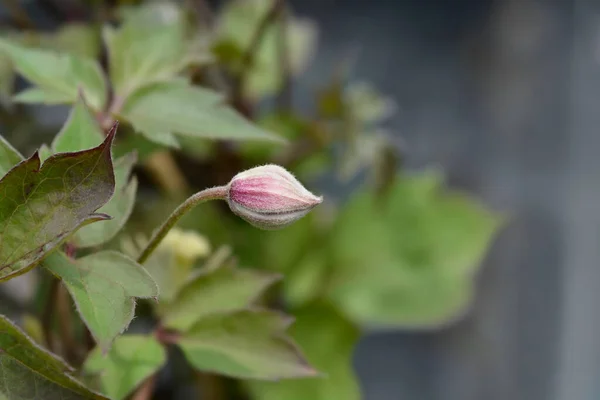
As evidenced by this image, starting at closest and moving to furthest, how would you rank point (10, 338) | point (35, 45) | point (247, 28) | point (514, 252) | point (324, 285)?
point (10, 338) → point (35, 45) → point (247, 28) → point (324, 285) → point (514, 252)

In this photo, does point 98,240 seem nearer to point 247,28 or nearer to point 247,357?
point 247,357

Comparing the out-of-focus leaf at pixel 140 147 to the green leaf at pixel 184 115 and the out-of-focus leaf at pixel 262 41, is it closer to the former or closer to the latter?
the green leaf at pixel 184 115

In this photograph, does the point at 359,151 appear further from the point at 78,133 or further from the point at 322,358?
the point at 78,133

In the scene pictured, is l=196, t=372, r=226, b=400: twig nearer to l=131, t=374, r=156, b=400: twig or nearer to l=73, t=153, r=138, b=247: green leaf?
l=131, t=374, r=156, b=400: twig

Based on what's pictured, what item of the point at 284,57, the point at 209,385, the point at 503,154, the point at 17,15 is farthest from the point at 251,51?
the point at 503,154

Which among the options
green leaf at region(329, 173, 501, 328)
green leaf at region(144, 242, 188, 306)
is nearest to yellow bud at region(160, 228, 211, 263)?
green leaf at region(144, 242, 188, 306)

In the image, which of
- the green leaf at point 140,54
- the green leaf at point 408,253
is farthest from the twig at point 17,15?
the green leaf at point 408,253

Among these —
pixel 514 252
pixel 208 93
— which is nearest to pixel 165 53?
pixel 208 93
